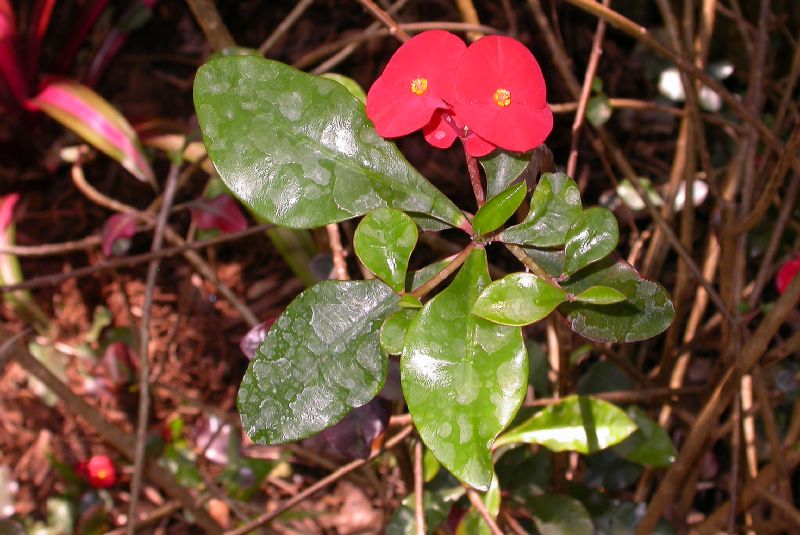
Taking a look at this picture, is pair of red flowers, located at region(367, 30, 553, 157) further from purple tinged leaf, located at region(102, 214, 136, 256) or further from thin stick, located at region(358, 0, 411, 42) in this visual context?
purple tinged leaf, located at region(102, 214, 136, 256)

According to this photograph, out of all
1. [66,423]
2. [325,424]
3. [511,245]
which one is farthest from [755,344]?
[66,423]

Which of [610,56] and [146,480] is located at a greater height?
[610,56]

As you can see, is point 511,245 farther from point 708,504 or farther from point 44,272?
point 44,272

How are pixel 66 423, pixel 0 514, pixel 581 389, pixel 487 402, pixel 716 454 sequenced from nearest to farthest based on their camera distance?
pixel 487 402 < pixel 581 389 < pixel 716 454 < pixel 0 514 < pixel 66 423

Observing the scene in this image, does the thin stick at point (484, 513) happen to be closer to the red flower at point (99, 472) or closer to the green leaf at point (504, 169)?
the green leaf at point (504, 169)

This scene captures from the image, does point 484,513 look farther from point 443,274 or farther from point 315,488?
point 443,274

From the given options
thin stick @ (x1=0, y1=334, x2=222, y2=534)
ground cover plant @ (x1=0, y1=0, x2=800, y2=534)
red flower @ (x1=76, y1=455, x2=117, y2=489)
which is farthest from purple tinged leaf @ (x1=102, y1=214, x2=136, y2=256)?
red flower @ (x1=76, y1=455, x2=117, y2=489)
